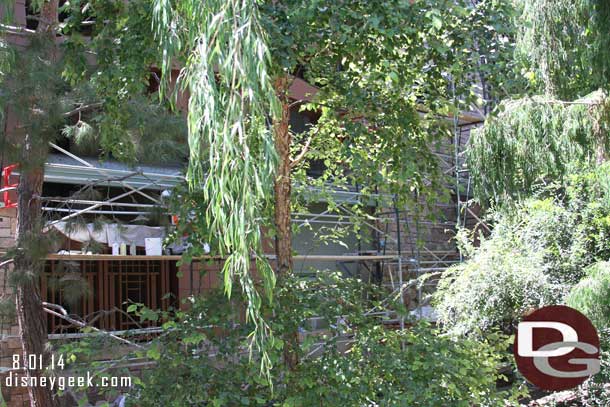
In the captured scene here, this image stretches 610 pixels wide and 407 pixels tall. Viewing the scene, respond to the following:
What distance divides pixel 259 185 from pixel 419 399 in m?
→ 2.97

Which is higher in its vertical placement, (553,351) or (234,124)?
(234,124)

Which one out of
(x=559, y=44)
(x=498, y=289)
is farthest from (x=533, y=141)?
(x=498, y=289)

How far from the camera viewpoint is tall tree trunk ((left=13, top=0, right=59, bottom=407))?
6.76 metres

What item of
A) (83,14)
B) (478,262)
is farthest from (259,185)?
(478,262)

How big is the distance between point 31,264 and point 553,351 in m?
6.55

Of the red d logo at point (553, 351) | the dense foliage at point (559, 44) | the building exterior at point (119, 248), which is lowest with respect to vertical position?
the red d logo at point (553, 351)

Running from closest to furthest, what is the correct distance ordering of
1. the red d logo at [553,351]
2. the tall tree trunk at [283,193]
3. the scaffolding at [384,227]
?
the tall tree trunk at [283,193]
the red d logo at [553,351]
the scaffolding at [384,227]

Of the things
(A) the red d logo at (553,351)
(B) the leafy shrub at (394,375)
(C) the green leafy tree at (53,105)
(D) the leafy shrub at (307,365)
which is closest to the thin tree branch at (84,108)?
(C) the green leafy tree at (53,105)

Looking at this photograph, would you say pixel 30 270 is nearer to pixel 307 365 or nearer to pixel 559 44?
pixel 307 365

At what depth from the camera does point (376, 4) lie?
21.2 feet

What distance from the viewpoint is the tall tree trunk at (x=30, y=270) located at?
6.76 meters

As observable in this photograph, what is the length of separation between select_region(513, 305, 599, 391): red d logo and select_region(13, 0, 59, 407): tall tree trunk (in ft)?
19.8

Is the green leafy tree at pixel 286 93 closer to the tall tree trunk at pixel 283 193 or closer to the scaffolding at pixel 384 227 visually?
the tall tree trunk at pixel 283 193

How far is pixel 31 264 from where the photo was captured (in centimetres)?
680
